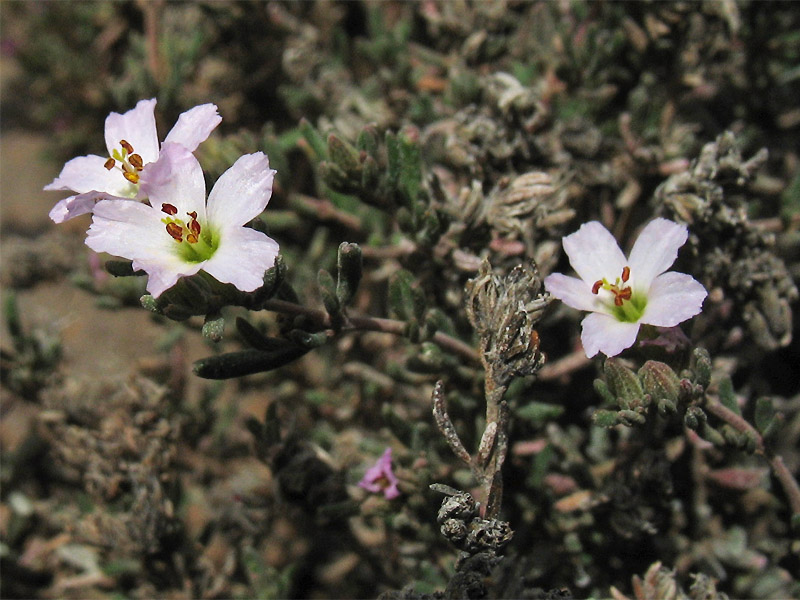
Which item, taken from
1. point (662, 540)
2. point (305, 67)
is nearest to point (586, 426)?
point (662, 540)

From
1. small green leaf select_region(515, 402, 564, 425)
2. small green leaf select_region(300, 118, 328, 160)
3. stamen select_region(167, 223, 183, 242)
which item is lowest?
small green leaf select_region(515, 402, 564, 425)

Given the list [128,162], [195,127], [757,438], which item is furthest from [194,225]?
[757,438]

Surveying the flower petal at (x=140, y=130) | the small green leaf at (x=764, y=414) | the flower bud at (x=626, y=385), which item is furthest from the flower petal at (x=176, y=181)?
the small green leaf at (x=764, y=414)

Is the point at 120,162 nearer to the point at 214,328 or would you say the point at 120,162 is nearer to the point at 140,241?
the point at 140,241

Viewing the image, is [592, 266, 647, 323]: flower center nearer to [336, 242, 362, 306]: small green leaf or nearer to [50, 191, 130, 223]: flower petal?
[336, 242, 362, 306]: small green leaf

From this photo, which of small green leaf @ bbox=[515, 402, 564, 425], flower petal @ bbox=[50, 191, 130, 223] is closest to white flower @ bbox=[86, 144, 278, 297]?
flower petal @ bbox=[50, 191, 130, 223]

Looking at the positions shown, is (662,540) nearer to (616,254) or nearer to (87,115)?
(616,254)

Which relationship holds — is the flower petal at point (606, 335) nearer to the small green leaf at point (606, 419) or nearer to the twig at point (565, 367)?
the small green leaf at point (606, 419)
